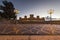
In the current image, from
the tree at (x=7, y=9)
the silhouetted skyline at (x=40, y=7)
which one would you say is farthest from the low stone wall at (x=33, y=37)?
the silhouetted skyline at (x=40, y=7)

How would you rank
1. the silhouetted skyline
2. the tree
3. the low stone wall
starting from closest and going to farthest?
the low stone wall
the tree
the silhouetted skyline

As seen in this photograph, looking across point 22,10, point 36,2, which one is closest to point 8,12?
point 22,10

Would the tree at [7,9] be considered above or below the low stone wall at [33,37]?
above

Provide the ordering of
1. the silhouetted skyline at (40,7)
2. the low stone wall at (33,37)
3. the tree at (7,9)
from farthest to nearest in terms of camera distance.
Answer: the silhouetted skyline at (40,7) → the tree at (7,9) → the low stone wall at (33,37)

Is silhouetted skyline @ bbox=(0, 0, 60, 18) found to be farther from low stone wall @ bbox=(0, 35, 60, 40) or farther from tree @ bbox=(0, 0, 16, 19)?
low stone wall @ bbox=(0, 35, 60, 40)

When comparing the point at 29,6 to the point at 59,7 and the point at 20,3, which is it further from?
the point at 59,7

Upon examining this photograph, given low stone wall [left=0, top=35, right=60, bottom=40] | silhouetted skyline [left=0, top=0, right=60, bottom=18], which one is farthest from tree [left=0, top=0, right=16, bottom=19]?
low stone wall [left=0, top=35, right=60, bottom=40]

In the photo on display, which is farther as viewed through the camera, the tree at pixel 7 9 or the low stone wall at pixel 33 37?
the tree at pixel 7 9

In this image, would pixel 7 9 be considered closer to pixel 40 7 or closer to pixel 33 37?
pixel 40 7

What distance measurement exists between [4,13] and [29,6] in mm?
2055

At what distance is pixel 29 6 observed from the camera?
37.6 ft

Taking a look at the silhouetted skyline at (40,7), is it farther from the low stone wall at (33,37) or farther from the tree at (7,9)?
the low stone wall at (33,37)

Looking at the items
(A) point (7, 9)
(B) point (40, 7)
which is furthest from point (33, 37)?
(A) point (7, 9)

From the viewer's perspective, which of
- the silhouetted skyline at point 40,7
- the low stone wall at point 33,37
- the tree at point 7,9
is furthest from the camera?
the silhouetted skyline at point 40,7
